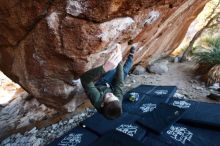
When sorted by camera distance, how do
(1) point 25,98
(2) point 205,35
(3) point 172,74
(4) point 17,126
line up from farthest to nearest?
1. (2) point 205,35
2. (3) point 172,74
3. (1) point 25,98
4. (4) point 17,126

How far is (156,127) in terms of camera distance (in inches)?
162

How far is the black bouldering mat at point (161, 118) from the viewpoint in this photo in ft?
13.6

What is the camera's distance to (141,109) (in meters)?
4.91

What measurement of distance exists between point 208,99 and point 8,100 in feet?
15.0

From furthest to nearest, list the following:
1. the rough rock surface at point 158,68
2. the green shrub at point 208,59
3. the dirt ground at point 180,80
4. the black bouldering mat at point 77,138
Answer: the rough rock surface at point 158,68 < the green shrub at point 208,59 < the dirt ground at point 180,80 < the black bouldering mat at point 77,138

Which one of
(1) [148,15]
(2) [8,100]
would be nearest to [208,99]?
(1) [148,15]

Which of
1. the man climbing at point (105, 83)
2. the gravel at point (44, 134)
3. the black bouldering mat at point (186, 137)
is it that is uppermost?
the man climbing at point (105, 83)

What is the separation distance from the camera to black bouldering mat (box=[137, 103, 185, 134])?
4135mm

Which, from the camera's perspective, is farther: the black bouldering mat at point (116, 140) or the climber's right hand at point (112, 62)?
the black bouldering mat at point (116, 140)

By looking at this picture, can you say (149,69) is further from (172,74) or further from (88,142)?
(88,142)

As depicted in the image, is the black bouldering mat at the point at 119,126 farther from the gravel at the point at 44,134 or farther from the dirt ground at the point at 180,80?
the dirt ground at the point at 180,80

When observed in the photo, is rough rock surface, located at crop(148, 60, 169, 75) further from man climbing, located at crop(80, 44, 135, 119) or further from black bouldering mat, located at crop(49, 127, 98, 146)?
man climbing, located at crop(80, 44, 135, 119)

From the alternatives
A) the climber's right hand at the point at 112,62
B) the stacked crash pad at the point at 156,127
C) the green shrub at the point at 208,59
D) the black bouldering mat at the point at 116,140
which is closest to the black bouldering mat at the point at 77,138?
the stacked crash pad at the point at 156,127

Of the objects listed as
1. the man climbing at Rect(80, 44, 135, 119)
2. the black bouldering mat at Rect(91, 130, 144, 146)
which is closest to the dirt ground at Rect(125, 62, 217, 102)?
the black bouldering mat at Rect(91, 130, 144, 146)
